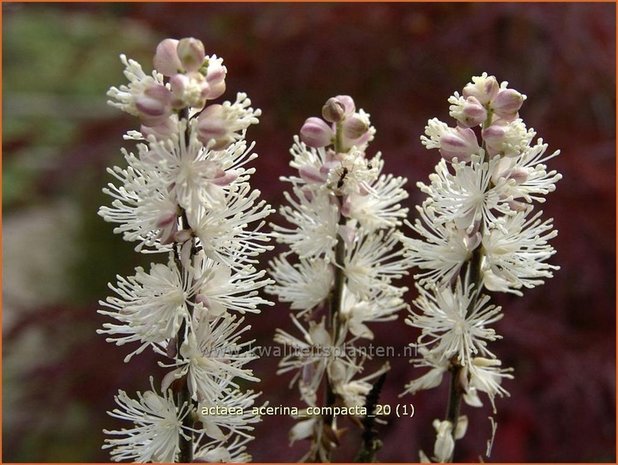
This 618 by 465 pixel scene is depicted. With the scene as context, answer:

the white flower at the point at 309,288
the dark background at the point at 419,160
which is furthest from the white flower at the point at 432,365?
the dark background at the point at 419,160

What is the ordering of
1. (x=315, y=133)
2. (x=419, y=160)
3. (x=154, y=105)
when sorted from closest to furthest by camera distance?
(x=154, y=105)
(x=315, y=133)
(x=419, y=160)

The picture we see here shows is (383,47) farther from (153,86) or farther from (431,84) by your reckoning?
(153,86)

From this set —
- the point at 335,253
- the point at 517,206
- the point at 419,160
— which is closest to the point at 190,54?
the point at 335,253

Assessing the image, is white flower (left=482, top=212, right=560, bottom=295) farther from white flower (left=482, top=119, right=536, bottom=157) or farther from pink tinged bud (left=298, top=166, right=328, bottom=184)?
pink tinged bud (left=298, top=166, right=328, bottom=184)

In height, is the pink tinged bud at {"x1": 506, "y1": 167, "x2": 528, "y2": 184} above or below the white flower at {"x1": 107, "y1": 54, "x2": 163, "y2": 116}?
below

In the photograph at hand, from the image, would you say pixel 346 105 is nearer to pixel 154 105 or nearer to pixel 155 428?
pixel 154 105

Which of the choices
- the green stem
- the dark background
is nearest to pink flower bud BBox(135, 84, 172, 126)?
the green stem
